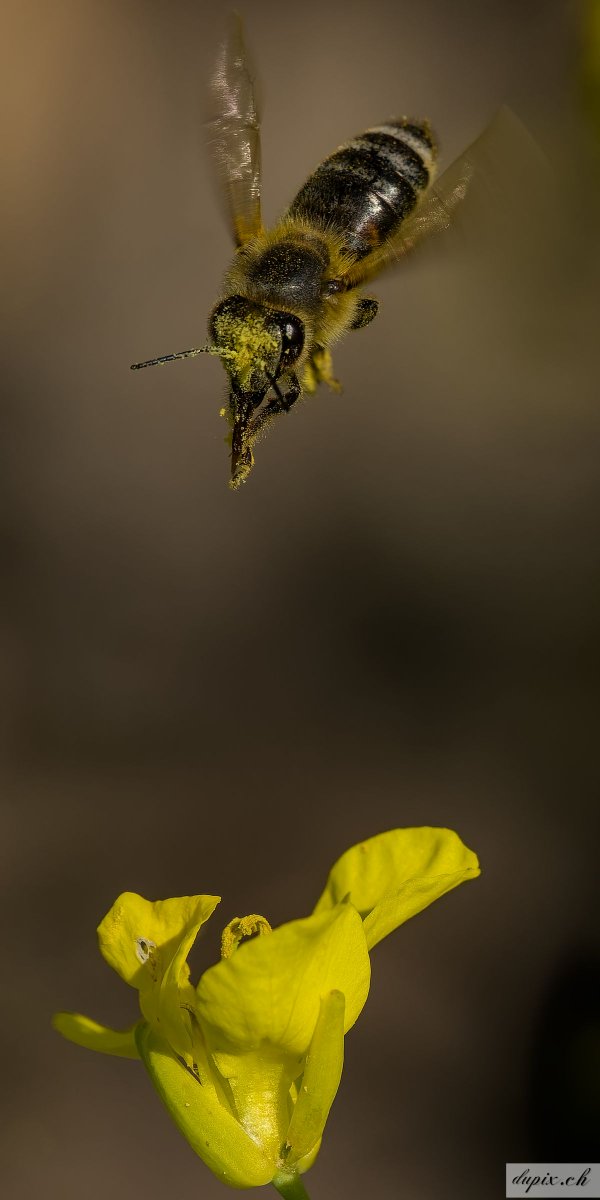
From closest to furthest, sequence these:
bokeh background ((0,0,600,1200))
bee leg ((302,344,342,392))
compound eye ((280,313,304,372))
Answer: compound eye ((280,313,304,372)) → bee leg ((302,344,342,392)) → bokeh background ((0,0,600,1200))

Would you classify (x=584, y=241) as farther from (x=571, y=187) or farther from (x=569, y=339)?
(x=571, y=187)

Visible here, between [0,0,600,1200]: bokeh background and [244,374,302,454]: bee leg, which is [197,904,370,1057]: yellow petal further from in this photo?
[0,0,600,1200]: bokeh background

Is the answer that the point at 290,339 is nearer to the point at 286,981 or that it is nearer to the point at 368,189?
the point at 368,189

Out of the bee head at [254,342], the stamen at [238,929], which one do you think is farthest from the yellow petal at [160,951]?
the bee head at [254,342]

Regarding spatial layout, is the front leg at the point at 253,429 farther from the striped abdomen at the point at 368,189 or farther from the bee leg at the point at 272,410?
the striped abdomen at the point at 368,189

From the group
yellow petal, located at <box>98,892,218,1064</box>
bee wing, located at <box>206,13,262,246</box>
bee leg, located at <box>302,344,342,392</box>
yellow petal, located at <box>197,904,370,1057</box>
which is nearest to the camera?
yellow petal, located at <box>197,904,370,1057</box>

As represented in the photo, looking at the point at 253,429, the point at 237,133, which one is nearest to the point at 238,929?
the point at 253,429

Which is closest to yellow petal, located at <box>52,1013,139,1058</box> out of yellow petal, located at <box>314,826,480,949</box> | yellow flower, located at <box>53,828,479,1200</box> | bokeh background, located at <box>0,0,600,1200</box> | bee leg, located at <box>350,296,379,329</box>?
yellow flower, located at <box>53,828,479,1200</box>

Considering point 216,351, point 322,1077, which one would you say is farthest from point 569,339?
point 322,1077
